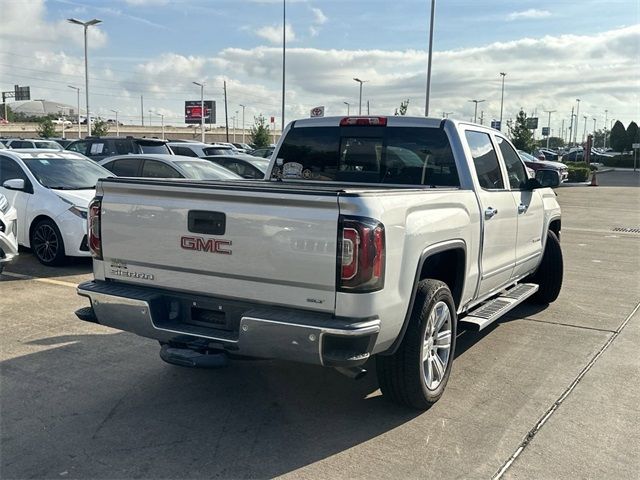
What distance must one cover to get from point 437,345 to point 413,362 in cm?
42

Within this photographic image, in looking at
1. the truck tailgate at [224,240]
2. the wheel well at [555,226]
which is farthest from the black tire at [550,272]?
the truck tailgate at [224,240]

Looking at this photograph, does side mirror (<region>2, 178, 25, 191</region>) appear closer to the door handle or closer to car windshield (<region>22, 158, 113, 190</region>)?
car windshield (<region>22, 158, 113, 190</region>)

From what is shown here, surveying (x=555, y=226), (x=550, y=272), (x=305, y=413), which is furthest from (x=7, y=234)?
(x=555, y=226)

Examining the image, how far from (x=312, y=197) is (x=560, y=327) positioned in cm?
389

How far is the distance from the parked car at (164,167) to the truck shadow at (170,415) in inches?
223

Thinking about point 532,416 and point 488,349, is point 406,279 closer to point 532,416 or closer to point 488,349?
point 532,416

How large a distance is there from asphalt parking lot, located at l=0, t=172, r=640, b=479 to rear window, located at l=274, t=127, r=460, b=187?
1599 millimetres

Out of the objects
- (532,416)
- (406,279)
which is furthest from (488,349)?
(406,279)

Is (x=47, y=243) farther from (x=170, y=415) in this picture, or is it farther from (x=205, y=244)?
(x=205, y=244)

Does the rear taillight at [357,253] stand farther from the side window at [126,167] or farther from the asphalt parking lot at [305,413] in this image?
the side window at [126,167]

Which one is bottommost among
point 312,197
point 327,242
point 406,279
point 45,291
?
point 45,291

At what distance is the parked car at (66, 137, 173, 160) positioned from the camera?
52.7ft

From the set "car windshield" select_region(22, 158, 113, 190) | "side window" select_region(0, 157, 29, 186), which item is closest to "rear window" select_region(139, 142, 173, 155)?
"car windshield" select_region(22, 158, 113, 190)

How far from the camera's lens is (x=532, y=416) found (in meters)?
4.08
